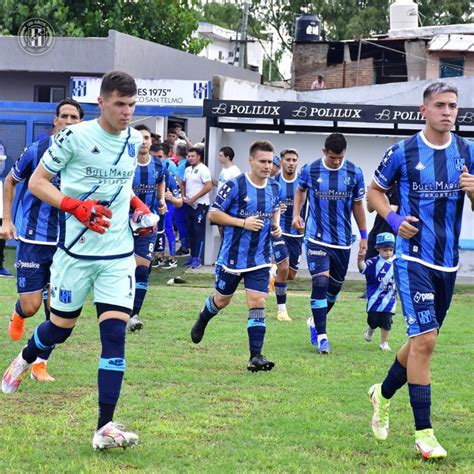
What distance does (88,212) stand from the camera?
22.1 ft

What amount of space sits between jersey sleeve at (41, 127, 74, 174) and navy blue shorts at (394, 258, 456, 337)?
2.17 meters

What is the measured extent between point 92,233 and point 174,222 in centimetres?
1444

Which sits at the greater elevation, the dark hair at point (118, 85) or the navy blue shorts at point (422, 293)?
the dark hair at point (118, 85)

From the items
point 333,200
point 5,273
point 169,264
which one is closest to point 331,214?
point 333,200

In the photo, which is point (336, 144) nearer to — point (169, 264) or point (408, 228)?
point (408, 228)

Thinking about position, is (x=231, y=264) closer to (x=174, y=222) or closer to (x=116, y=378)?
(x=116, y=378)

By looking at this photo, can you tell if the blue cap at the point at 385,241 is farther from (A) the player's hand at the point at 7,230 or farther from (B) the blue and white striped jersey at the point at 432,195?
(B) the blue and white striped jersey at the point at 432,195

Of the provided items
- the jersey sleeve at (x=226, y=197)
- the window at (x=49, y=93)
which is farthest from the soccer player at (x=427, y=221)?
the window at (x=49, y=93)

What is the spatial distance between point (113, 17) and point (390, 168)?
122 feet

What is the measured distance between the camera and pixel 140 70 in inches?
1234

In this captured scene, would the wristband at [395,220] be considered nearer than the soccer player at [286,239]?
Yes

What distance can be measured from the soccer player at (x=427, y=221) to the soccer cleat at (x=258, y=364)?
9.14ft

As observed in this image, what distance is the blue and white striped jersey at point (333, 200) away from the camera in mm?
11805

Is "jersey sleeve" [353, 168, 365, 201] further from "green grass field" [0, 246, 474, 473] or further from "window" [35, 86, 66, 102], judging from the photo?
"window" [35, 86, 66, 102]
